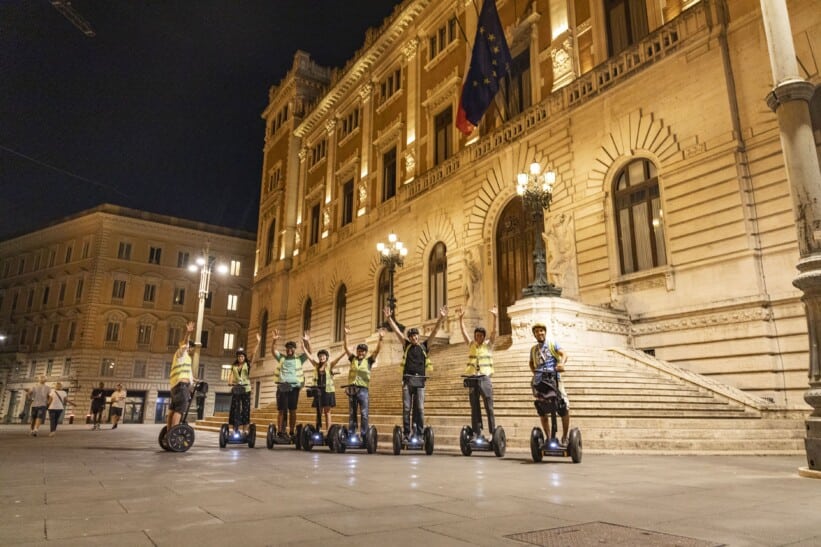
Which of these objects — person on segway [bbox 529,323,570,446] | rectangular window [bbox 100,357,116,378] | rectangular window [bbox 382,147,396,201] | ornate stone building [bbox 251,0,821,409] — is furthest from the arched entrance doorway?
rectangular window [bbox 100,357,116,378]

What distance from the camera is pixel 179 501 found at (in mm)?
4184

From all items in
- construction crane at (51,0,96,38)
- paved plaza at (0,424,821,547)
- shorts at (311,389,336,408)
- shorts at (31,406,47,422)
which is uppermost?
construction crane at (51,0,96,38)

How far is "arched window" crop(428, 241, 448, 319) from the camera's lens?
23.1 meters

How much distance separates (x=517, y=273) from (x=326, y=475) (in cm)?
1508

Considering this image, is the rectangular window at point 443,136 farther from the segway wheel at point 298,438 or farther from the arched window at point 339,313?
the segway wheel at point 298,438

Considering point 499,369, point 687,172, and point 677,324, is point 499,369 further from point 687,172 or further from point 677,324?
point 687,172

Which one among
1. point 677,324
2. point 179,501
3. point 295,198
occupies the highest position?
point 295,198

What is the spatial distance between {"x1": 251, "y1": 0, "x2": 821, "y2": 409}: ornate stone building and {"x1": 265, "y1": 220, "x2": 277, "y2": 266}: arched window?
439 inches

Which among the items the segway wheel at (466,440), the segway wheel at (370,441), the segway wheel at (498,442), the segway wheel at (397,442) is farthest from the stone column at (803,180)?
the segway wheel at (370,441)

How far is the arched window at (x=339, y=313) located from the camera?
3091 centimetres

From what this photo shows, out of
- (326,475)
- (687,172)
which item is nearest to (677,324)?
(687,172)

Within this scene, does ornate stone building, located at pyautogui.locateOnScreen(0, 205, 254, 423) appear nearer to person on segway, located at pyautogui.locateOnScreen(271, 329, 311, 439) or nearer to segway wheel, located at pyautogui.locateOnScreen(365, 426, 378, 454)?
person on segway, located at pyautogui.locateOnScreen(271, 329, 311, 439)

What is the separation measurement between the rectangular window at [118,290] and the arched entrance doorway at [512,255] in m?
34.1

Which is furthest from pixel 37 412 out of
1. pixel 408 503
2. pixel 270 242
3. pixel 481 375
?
pixel 270 242
